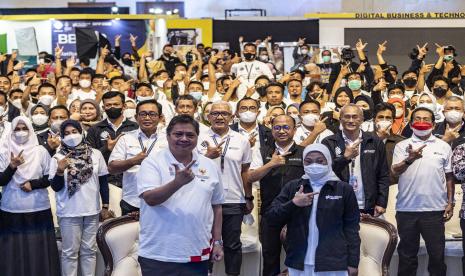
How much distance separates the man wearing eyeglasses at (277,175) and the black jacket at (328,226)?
1324mm

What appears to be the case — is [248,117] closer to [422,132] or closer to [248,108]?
[248,108]

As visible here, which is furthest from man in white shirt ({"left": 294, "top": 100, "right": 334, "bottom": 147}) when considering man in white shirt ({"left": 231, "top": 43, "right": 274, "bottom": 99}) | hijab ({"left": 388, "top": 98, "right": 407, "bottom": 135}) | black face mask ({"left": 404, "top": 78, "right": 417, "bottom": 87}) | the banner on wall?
the banner on wall

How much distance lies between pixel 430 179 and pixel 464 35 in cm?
1398

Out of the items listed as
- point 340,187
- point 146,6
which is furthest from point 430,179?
point 146,6

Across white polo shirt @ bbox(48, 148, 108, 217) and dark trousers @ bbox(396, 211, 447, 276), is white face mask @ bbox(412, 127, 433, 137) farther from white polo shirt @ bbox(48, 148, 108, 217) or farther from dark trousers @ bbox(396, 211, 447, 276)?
white polo shirt @ bbox(48, 148, 108, 217)

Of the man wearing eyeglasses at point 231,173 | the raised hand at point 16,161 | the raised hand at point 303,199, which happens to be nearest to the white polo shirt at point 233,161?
the man wearing eyeglasses at point 231,173

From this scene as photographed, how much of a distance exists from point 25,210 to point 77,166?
566 mm

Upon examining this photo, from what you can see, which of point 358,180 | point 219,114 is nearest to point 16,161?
point 219,114

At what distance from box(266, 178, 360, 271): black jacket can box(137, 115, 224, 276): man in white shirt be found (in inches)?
31.2

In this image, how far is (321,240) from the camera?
6.22m

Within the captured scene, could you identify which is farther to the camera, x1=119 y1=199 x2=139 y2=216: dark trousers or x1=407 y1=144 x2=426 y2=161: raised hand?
x1=119 y1=199 x2=139 y2=216: dark trousers

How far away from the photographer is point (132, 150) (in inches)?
304

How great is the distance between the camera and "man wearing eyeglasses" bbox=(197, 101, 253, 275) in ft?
25.1

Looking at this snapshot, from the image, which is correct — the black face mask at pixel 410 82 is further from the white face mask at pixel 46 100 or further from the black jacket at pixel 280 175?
the black jacket at pixel 280 175
